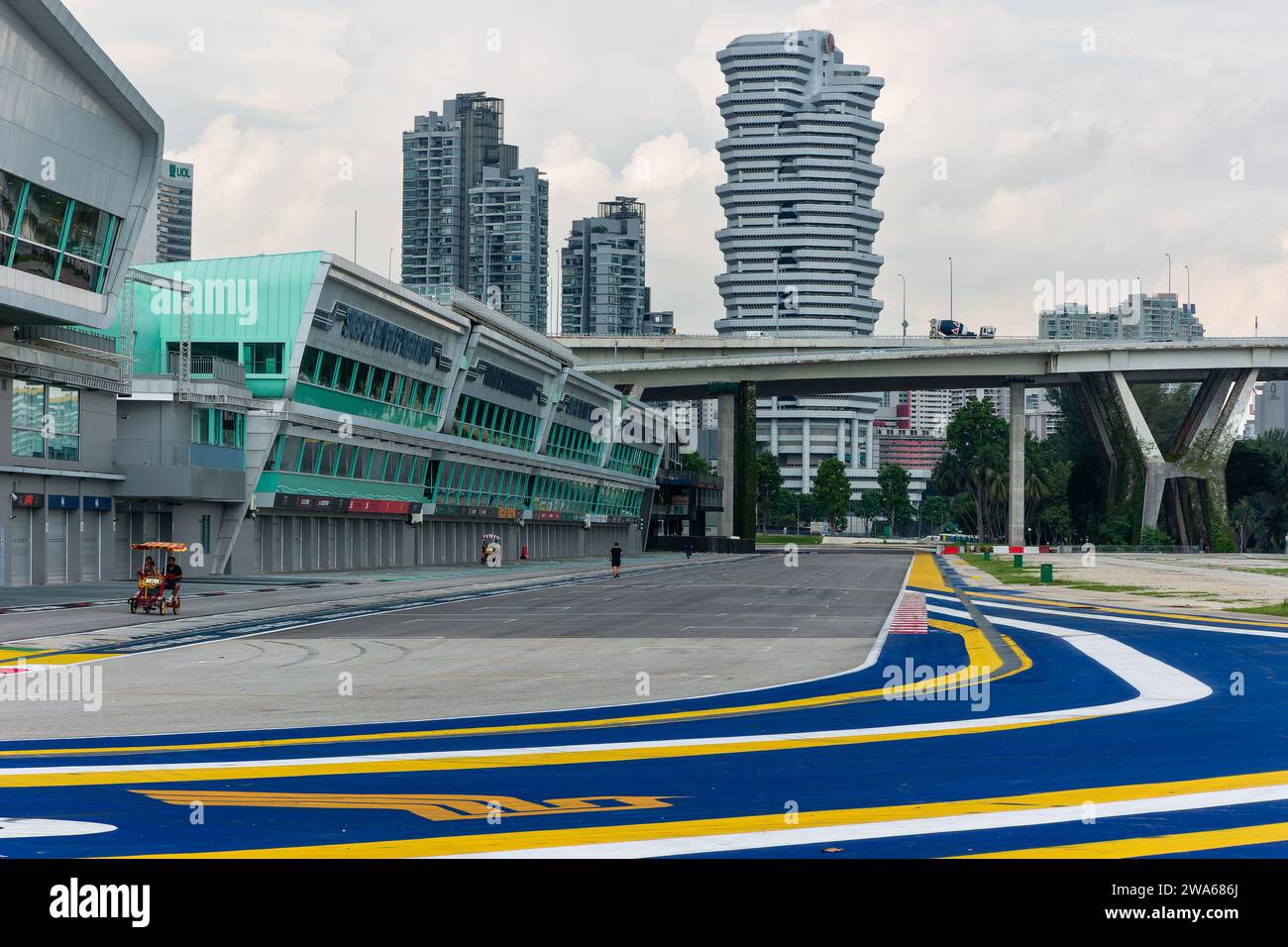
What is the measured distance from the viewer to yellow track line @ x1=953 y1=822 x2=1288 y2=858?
395 inches

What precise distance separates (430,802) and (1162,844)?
19.9 ft

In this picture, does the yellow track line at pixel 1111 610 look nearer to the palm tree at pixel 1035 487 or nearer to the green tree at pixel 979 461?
the palm tree at pixel 1035 487

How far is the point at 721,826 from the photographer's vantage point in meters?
11.1

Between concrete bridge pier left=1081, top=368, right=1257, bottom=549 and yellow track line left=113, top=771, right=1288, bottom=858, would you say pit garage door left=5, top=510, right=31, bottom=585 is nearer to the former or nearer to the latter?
yellow track line left=113, top=771, right=1288, bottom=858

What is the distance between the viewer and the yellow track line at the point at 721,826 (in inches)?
399

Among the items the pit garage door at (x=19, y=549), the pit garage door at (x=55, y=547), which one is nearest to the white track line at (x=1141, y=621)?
the pit garage door at (x=55, y=547)

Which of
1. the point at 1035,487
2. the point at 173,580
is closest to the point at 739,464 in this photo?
the point at 1035,487

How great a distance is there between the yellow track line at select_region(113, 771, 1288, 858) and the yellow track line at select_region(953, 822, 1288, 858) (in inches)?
49.0

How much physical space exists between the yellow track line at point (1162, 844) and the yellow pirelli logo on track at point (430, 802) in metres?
3.33

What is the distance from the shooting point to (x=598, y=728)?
17.2 meters

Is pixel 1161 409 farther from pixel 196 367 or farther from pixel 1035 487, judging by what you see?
pixel 196 367
